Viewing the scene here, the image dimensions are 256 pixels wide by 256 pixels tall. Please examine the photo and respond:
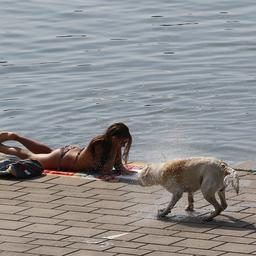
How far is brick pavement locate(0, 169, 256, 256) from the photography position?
10.6m

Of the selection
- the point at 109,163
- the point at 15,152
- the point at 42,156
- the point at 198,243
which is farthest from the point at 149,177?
the point at 15,152

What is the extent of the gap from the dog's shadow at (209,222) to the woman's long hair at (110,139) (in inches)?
58.3

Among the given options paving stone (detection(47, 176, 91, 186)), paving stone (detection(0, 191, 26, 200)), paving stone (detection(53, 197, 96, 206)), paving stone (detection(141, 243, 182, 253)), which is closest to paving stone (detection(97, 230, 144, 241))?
paving stone (detection(141, 243, 182, 253))

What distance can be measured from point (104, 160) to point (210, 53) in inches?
347

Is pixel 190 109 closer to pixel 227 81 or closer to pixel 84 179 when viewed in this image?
pixel 227 81

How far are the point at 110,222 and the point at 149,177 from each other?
0.67 meters

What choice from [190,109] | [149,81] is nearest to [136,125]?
[190,109]

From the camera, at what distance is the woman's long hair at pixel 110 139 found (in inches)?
507

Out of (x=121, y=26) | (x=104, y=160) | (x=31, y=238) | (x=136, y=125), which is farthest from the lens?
(x=121, y=26)

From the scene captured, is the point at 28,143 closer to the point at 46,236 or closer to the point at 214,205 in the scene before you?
the point at 46,236

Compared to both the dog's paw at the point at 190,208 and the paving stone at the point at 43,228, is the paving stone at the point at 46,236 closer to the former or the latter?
the paving stone at the point at 43,228

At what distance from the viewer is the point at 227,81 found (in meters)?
19.8

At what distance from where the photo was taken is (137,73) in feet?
66.9

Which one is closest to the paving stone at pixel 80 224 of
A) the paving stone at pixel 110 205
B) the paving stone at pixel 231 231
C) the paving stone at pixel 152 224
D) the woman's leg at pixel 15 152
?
the paving stone at pixel 152 224
